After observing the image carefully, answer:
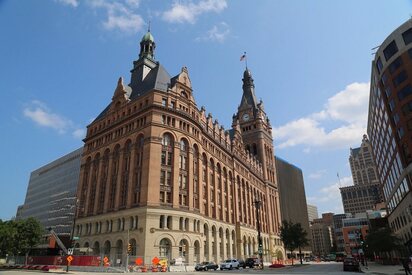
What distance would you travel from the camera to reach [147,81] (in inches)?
2867

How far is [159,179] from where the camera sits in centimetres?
5844

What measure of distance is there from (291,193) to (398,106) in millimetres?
103550

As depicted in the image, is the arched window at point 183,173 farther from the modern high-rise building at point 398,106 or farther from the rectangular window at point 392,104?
the rectangular window at point 392,104

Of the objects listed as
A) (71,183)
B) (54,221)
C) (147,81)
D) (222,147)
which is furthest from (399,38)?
(54,221)

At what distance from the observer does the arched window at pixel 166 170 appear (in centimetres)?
5847

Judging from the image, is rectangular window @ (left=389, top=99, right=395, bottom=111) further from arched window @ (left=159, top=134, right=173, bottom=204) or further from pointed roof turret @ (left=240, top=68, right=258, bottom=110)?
pointed roof turret @ (left=240, top=68, right=258, bottom=110)

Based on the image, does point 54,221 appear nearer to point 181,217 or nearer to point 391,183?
point 181,217

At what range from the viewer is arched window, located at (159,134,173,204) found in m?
58.5

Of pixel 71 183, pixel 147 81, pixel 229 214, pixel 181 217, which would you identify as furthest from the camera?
pixel 71 183

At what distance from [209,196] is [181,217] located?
45.7 feet

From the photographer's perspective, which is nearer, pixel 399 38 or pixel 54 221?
pixel 399 38

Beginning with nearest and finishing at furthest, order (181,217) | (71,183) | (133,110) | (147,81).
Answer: (181,217), (133,110), (147,81), (71,183)

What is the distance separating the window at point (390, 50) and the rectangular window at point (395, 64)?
5.66ft

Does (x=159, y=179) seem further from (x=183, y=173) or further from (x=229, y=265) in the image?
(x=229, y=265)
